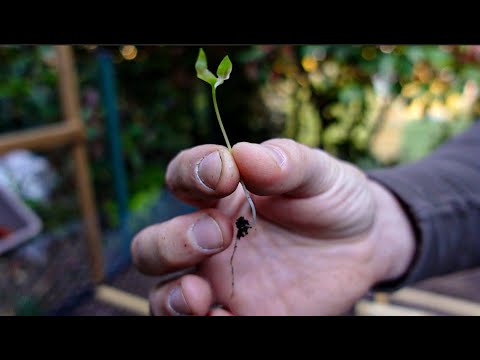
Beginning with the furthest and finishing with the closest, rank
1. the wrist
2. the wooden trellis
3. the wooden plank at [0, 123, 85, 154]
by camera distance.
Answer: the wooden trellis
the wooden plank at [0, 123, 85, 154]
the wrist

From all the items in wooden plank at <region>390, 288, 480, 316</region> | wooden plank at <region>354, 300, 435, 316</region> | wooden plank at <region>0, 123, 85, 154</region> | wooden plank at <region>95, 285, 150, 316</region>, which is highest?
wooden plank at <region>0, 123, 85, 154</region>

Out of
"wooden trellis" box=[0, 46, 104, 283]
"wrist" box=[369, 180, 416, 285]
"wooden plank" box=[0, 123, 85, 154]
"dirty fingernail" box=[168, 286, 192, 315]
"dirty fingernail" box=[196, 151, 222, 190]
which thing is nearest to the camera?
"dirty fingernail" box=[196, 151, 222, 190]

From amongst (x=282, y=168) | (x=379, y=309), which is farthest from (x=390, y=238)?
(x=282, y=168)

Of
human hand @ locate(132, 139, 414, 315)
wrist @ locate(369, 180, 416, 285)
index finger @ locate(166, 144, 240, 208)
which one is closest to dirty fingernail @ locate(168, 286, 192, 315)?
human hand @ locate(132, 139, 414, 315)

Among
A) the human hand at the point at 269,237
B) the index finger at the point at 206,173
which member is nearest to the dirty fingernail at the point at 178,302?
the human hand at the point at 269,237

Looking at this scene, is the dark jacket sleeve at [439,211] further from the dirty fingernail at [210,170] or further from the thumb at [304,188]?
the dirty fingernail at [210,170]

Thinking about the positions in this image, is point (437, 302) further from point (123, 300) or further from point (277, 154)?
point (277, 154)

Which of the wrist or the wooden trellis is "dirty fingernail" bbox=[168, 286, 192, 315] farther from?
the wooden trellis
